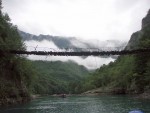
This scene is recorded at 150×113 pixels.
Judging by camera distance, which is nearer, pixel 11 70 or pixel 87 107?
pixel 87 107

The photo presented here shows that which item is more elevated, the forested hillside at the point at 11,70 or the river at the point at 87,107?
the forested hillside at the point at 11,70

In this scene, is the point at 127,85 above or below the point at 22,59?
below

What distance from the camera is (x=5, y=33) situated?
78938 mm

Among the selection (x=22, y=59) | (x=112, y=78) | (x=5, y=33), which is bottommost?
(x=112, y=78)

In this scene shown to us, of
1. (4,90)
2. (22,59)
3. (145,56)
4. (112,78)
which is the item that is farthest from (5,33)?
(112,78)

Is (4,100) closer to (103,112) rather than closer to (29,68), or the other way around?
(103,112)

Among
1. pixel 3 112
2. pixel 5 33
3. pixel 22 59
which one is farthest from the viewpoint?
pixel 22 59

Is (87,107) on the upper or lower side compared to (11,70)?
lower

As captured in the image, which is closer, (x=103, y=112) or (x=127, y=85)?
(x=103, y=112)

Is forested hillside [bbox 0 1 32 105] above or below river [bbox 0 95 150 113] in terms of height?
above

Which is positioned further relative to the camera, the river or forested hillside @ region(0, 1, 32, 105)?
forested hillside @ region(0, 1, 32, 105)

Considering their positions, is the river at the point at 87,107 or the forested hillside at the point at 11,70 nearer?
the river at the point at 87,107

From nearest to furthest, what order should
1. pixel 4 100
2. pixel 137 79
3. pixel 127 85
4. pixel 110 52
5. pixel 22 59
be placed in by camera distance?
pixel 110 52 → pixel 4 100 → pixel 22 59 → pixel 137 79 → pixel 127 85

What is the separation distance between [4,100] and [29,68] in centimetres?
3440
